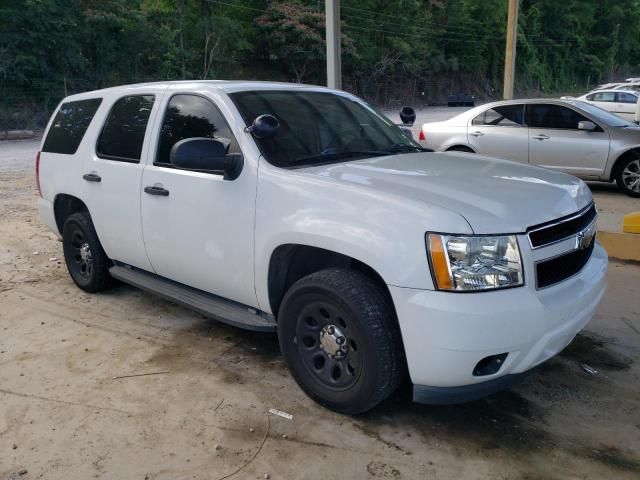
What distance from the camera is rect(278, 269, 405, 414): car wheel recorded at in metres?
2.91

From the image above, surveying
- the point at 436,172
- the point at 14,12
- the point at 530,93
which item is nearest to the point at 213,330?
the point at 436,172

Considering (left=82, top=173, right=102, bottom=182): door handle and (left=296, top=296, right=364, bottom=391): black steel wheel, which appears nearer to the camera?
(left=296, top=296, right=364, bottom=391): black steel wheel

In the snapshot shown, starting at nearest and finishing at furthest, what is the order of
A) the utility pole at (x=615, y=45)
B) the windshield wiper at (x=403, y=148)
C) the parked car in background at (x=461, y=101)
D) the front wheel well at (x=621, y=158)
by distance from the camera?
the windshield wiper at (x=403, y=148) < the front wheel well at (x=621, y=158) < the parked car in background at (x=461, y=101) < the utility pole at (x=615, y=45)

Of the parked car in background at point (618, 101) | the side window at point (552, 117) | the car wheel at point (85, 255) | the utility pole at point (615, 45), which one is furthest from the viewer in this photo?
the utility pole at point (615, 45)

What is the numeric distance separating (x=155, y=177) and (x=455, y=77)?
53.3 metres

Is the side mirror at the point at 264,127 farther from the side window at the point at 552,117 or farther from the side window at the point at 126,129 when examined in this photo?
the side window at the point at 552,117

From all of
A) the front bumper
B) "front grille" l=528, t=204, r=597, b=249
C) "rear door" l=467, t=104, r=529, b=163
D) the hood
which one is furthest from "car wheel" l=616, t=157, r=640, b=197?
the front bumper

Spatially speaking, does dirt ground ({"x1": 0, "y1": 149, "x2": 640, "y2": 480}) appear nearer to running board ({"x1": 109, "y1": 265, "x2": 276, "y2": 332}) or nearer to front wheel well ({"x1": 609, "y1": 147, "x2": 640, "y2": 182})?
running board ({"x1": 109, "y1": 265, "x2": 276, "y2": 332})

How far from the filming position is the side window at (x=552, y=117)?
9.16 meters

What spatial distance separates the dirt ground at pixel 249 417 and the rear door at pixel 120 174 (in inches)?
26.5

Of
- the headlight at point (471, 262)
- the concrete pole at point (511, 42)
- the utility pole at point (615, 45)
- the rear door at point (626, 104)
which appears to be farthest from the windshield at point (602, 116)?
the utility pole at point (615, 45)

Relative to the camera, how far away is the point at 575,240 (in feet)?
10.3

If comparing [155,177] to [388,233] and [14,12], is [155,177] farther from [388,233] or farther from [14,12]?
[14,12]

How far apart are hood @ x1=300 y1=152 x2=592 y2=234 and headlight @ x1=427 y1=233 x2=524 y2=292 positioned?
68 millimetres
